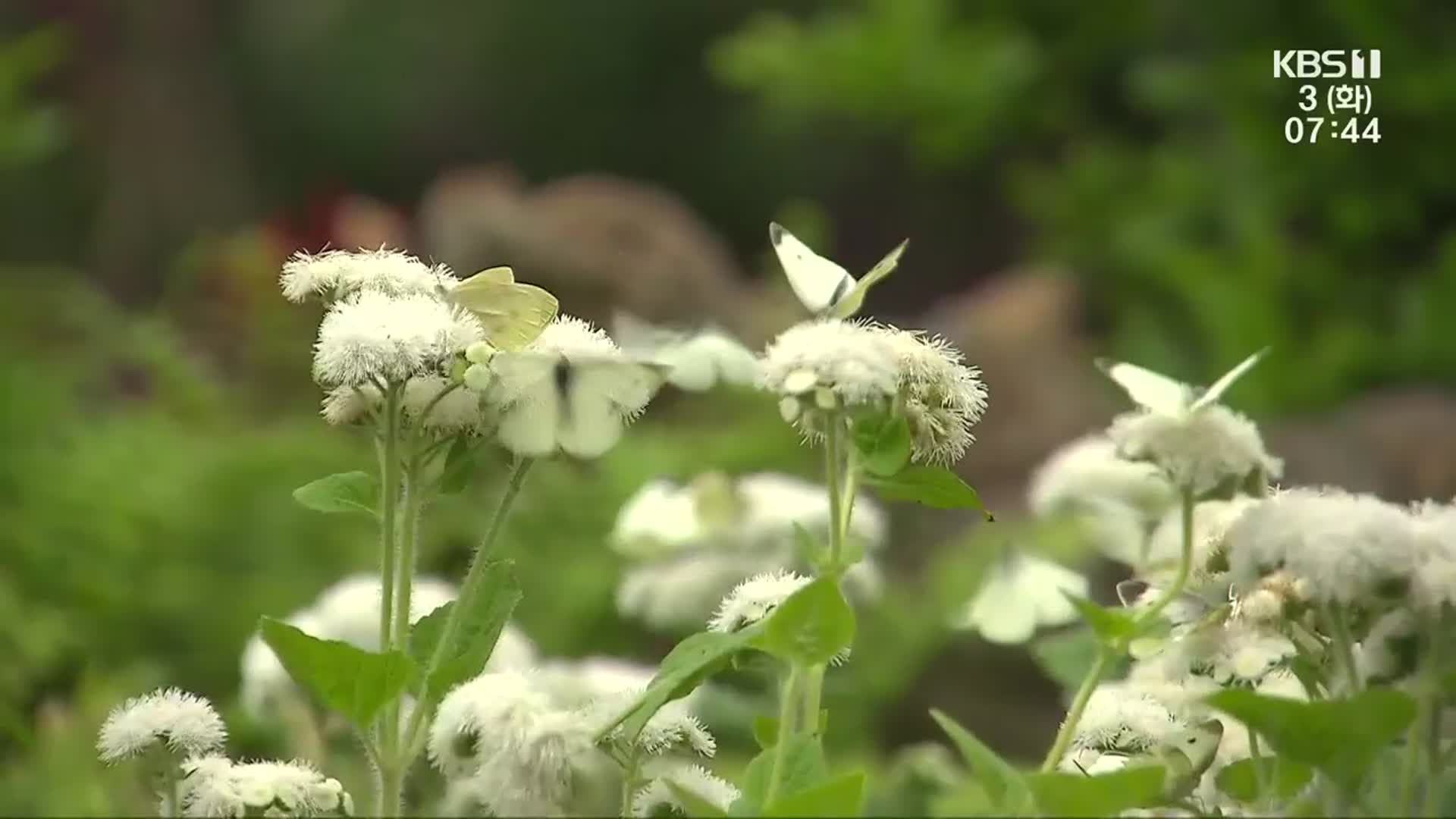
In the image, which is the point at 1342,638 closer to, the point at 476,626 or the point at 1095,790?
the point at 1095,790

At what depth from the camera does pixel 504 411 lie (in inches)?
15.4

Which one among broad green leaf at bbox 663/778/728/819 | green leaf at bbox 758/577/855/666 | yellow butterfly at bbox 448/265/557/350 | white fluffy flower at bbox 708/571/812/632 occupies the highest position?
yellow butterfly at bbox 448/265/557/350

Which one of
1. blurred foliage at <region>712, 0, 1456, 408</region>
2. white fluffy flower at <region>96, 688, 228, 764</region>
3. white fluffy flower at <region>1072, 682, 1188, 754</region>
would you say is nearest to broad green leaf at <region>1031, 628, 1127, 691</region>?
white fluffy flower at <region>1072, 682, 1188, 754</region>

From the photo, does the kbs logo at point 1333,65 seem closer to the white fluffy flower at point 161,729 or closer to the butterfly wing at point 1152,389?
the butterfly wing at point 1152,389

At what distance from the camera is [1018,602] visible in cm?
60

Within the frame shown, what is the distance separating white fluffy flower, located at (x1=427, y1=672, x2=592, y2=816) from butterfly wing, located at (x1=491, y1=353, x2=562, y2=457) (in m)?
0.08

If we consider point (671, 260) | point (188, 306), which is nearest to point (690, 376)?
point (671, 260)

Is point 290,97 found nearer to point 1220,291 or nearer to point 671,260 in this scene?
point 671,260

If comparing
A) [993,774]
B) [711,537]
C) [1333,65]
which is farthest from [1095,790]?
[1333,65]

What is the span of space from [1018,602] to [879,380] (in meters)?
0.26

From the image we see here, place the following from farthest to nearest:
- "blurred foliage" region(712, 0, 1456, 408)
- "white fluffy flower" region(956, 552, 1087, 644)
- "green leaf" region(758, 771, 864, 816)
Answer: "blurred foliage" region(712, 0, 1456, 408), "white fluffy flower" region(956, 552, 1087, 644), "green leaf" region(758, 771, 864, 816)

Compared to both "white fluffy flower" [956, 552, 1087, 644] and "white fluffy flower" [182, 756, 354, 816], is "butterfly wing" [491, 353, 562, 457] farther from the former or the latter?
"white fluffy flower" [956, 552, 1087, 644]

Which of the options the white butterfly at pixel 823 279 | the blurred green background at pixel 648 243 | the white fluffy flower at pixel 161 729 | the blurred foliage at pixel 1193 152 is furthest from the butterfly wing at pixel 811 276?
the blurred foliage at pixel 1193 152

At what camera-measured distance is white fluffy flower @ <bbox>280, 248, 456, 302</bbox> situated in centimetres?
41
